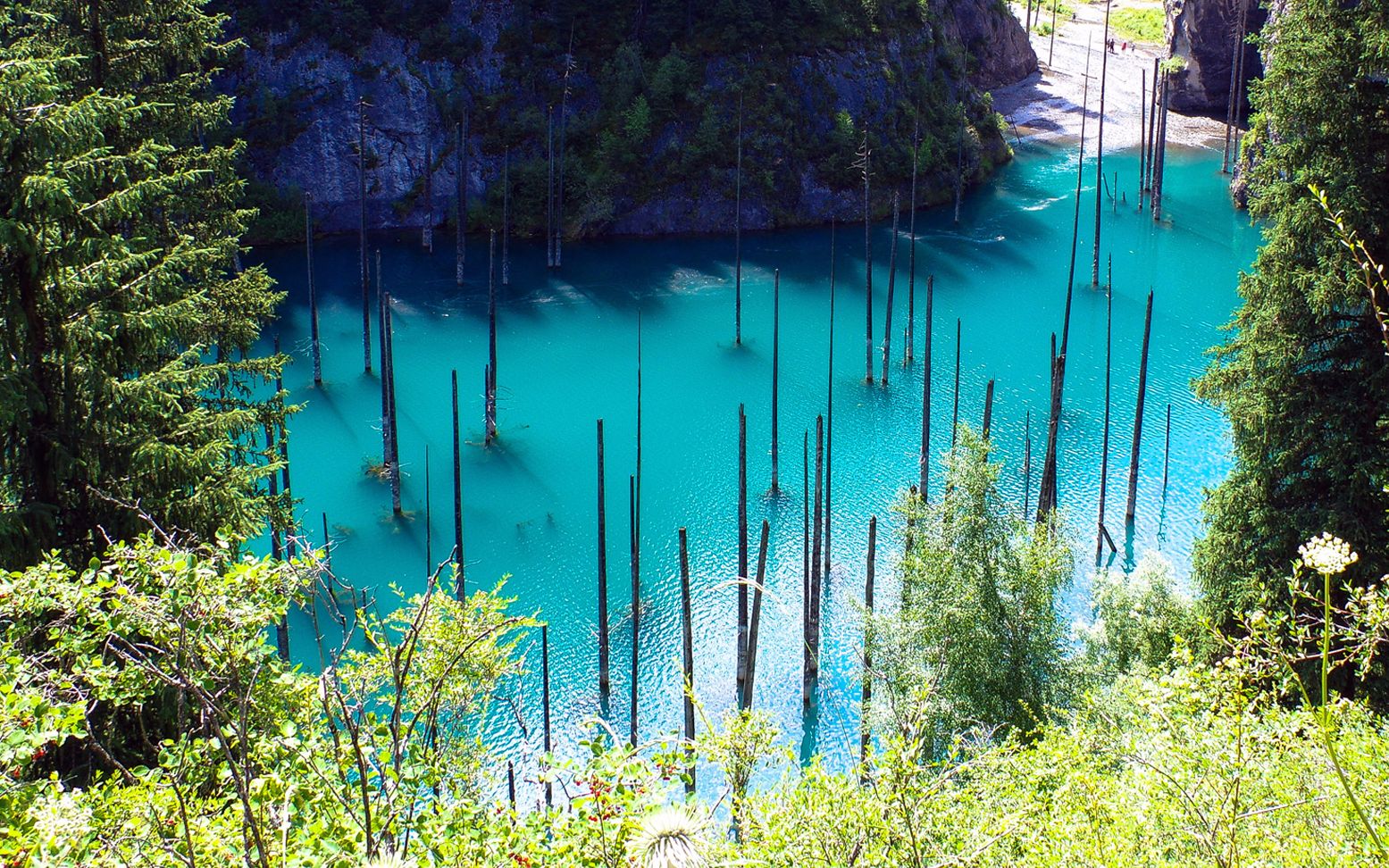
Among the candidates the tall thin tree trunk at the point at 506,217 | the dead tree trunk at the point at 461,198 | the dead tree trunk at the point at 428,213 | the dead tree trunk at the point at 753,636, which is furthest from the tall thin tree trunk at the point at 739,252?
the dead tree trunk at the point at 753,636

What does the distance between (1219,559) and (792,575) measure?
641 inches

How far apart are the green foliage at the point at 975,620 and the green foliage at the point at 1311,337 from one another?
4.17 m

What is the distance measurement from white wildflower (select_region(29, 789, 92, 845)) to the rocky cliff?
220 feet

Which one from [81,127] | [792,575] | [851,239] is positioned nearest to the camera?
[81,127]

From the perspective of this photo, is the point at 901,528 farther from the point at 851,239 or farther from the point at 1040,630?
the point at 851,239

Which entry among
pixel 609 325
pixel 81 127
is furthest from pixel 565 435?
pixel 81 127

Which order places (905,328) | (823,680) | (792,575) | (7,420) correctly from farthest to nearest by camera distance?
(905,328) < (792,575) < (823,680) < (7,420)

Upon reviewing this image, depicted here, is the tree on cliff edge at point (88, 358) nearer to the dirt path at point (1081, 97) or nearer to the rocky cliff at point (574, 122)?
the rocky cliff at point (574, 122)

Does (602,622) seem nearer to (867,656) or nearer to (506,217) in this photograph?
(867,656)

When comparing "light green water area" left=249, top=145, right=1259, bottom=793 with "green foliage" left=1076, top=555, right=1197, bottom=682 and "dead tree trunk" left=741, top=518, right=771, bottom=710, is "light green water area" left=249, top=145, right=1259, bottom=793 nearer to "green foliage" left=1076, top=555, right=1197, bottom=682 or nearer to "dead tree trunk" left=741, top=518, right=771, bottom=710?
"dead tree trunk" left=741, top=518, right=771, bottom=710

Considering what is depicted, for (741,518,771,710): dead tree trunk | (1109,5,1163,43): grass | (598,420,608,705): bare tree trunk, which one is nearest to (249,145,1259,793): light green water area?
(598,420,608,705): bare tree trunk

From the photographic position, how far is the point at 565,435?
52844 millimetres

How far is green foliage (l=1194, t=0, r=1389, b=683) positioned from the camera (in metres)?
25.4

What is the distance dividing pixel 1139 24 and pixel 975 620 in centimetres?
11299
